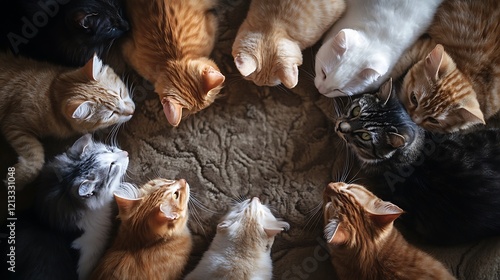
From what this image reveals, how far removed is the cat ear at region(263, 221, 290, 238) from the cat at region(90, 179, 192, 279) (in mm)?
356

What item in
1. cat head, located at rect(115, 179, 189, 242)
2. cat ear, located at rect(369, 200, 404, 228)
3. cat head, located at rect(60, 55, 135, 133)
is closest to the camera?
cat ear, located at rect(369, 200, 404, 228)

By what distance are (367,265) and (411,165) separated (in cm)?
45

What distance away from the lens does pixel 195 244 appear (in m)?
1.98

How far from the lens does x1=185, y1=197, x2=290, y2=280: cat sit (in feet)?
5.72

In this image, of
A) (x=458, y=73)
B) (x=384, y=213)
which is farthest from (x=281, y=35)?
(x=384, y=213)

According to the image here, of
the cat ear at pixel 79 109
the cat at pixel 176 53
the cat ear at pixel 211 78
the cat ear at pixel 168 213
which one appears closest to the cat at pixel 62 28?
the cat at pixel 176 53

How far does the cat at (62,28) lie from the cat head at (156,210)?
2.33ft

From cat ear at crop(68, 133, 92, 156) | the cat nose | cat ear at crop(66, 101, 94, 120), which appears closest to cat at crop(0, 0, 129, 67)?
cat ear at crop(66, 101, 94, 120)

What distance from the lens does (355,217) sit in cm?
168

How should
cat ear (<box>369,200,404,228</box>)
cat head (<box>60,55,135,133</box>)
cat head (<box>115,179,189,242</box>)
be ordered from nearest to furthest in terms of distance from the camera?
cat ear (<box>369,200,404,228</box>) < cat head (<box>115,179,189,242</box>) < cat head (<box>60,55,135,133</box>)

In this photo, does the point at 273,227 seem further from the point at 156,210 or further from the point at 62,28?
the point at 62,28

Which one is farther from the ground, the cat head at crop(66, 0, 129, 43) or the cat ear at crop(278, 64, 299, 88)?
the cat head at crop(66, 0, 129, 43)

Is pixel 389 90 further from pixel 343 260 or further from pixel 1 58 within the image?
pixel 1 58

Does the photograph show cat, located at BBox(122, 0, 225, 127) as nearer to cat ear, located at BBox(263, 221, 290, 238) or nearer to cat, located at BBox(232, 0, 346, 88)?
cat, located at BBox(232, 0, 346, 88)
